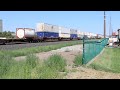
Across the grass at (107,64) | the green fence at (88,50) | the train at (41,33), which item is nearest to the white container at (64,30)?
the train at (41,33)

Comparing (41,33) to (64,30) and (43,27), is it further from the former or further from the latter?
(64,30)

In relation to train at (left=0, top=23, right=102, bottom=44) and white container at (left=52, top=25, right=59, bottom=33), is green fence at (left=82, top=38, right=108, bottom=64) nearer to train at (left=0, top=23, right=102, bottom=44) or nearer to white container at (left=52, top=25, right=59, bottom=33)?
train at (left=0, top=23, right=102, bottom=44)

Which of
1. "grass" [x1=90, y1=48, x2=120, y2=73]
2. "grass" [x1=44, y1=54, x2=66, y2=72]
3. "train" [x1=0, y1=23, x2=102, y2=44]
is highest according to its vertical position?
"train" [x1=0, y1=23, x2=102, y2=44]

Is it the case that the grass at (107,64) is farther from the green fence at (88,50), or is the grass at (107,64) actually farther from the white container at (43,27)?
the white container at (43,27)

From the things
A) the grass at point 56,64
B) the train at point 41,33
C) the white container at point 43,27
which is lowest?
the grass at point 56,64

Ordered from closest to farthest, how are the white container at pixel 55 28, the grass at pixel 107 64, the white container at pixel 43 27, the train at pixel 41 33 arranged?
1. the grass at pixel 107 64
2. the train at pixel 41 33
3. the white container at pixel 43 27
4. the white container at pixel 55 28

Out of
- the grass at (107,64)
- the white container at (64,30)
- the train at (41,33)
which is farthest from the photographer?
the white container at (64,30)

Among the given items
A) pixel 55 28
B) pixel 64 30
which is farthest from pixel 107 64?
pixel 64 30

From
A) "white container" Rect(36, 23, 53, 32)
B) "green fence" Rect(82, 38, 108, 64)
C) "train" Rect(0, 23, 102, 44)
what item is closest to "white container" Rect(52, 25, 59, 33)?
"train" Rect(0, 23, 102, 44)

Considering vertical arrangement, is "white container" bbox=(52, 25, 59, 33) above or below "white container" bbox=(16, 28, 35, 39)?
above
